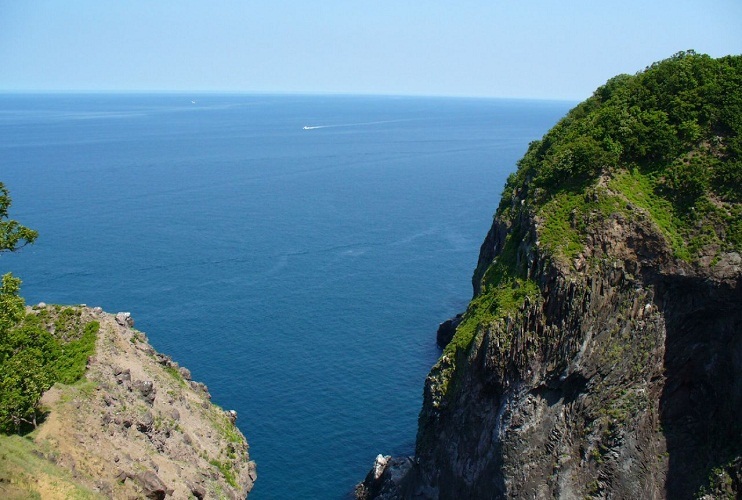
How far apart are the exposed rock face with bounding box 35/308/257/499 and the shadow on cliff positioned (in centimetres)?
4104

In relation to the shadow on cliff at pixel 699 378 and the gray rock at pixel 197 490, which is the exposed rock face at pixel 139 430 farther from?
the shadow on cliff at pixel 699 378

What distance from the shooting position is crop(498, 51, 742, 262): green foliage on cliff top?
2153 inches

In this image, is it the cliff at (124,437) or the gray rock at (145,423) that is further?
the gray rock at (145,423)

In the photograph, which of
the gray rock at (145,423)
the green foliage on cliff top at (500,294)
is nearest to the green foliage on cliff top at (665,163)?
the green foliage on cliff top at (500,294)

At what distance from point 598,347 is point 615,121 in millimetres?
21723

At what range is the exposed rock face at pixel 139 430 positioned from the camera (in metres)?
52.2

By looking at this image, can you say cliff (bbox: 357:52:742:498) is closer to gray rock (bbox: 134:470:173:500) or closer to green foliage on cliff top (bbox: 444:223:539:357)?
green foliage on cliff top (bbox: 444:223:539:357)

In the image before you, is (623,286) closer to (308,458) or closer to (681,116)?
(681,116)

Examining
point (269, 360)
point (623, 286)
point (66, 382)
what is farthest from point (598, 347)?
point (269, 360)

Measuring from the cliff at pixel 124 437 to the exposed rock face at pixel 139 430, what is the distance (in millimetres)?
103

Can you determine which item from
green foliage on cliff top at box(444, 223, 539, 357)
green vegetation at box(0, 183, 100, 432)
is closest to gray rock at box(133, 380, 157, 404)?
green vegetation at box(0, 183, 100, 432)

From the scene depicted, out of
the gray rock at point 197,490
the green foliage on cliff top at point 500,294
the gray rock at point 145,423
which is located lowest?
the gray rock at point 197,490

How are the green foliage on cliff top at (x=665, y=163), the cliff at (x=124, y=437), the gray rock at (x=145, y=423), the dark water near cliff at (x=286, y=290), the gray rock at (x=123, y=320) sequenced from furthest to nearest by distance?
the dark water near cliff at (x=286, y=290), the gray rock at (x=123, y=320), the gray rock at (x=145, y=423), the green foliage on cliff top at (x=665, y=163), the cliff at (x=124, y=437)

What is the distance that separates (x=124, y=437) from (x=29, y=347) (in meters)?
11.7
